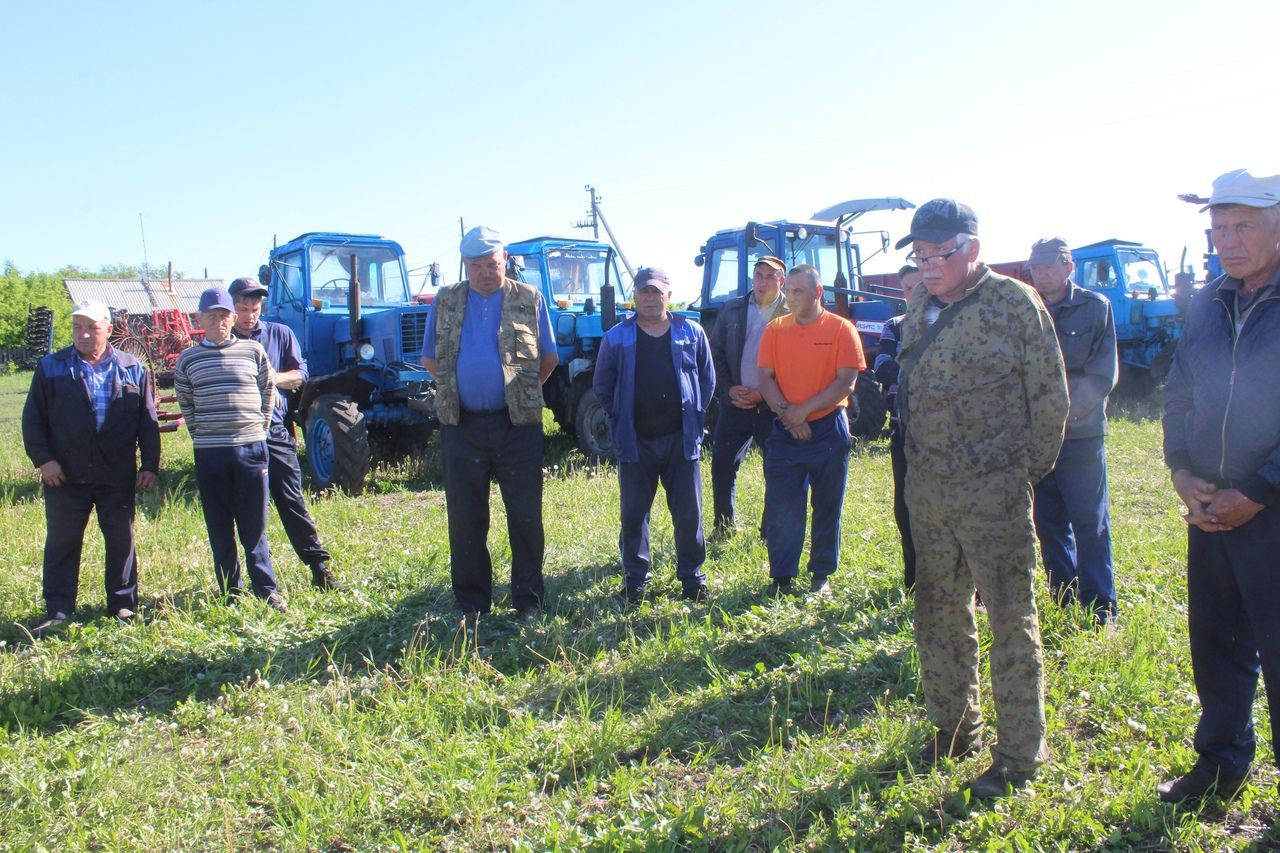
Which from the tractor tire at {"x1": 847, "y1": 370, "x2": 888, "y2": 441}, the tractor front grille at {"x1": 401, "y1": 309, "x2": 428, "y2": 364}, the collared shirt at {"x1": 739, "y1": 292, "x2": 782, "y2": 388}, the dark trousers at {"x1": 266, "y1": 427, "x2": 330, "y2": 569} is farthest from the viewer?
the tractor tire at {"x1": 847, "y1": 370, "x2": 888, "y2": 441}

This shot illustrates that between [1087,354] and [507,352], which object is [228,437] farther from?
[1087,354]

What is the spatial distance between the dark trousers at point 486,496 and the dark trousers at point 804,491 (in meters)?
1.17

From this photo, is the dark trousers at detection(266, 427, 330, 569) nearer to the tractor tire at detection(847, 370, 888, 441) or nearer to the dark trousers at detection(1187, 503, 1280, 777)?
the dark trousers at detection(1187, 503, 1280, 777)

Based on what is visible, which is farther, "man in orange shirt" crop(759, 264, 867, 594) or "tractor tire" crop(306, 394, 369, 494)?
"tractor tire" crop(306, 394, 369, 494)

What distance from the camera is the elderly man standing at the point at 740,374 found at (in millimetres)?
5383

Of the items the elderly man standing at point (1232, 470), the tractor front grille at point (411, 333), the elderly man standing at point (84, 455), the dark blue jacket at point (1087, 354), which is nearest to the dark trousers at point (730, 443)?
the dark blue jacket at point (1087, 354)

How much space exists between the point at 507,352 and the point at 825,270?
698 cm

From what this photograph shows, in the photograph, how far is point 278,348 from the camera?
5.34 meters

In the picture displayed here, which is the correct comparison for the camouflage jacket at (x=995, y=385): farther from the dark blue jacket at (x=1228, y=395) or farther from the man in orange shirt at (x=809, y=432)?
the man in orange shirt at (x=809, y=432)

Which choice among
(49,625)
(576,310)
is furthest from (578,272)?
(49,625)

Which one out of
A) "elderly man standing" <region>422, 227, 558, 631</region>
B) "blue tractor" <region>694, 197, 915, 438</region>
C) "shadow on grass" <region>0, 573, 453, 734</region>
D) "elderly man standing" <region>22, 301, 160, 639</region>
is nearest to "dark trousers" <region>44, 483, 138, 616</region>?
"elderly man standing" <region>22, 301, 160, 639</region>

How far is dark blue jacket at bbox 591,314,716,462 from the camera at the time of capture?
15.4 ft

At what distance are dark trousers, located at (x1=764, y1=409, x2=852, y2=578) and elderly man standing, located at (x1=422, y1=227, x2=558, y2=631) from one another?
1177mm

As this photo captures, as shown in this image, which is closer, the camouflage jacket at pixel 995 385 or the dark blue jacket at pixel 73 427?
the camouflage jacket at pixel 995 385
